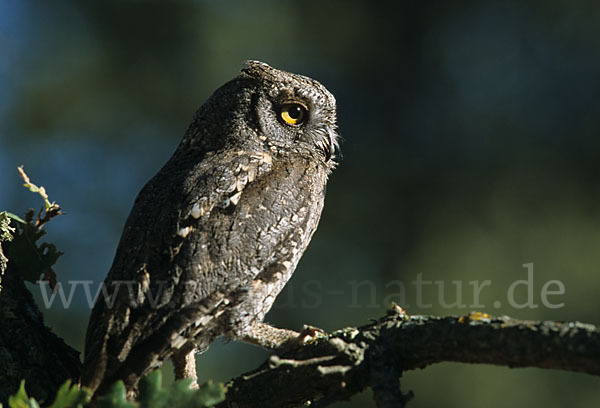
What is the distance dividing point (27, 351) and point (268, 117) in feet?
5.78

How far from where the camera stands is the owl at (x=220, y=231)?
2318 millimetres

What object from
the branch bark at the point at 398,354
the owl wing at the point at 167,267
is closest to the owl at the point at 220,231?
the owl wing at the point at 167,267

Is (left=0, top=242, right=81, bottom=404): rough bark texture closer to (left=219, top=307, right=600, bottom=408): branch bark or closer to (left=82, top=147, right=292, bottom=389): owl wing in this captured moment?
(left=82, top=147, right=292, bottom=389): owl wing

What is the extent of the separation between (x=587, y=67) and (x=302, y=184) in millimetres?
7760

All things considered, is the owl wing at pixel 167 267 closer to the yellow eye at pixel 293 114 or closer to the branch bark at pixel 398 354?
the branch bark at pixel 398 354

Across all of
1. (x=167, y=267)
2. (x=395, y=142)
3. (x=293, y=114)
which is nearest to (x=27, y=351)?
(x=167, y=267)

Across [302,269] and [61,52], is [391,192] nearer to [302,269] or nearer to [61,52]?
[302,269]

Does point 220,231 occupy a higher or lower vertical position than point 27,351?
higher

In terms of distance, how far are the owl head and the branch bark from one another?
146cm

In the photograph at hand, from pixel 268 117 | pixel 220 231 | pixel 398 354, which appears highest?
pixel 268 117

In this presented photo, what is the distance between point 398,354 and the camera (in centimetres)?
193

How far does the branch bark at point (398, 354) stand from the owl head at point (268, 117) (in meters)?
1.46

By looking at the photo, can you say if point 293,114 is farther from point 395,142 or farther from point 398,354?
point 395,142

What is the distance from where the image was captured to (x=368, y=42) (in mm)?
11391
